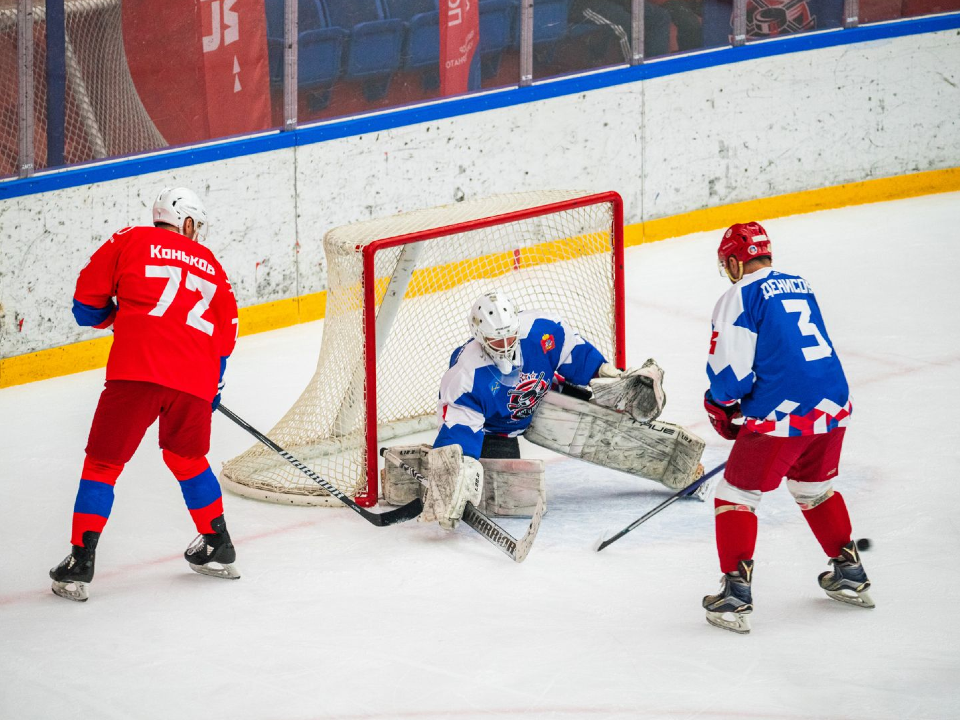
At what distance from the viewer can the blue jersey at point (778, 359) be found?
11.7ft

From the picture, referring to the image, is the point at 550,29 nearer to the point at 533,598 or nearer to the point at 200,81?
the point at 200,81

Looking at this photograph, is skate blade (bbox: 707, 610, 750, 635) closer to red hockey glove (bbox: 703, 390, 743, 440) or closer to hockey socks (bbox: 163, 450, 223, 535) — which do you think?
red hockey glove (bbox: 703, 390, 743, 440)

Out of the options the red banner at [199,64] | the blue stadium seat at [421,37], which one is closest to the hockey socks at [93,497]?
the red banner at [199,64]

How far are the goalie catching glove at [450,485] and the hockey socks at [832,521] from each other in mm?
956

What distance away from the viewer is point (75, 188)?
5559 mm

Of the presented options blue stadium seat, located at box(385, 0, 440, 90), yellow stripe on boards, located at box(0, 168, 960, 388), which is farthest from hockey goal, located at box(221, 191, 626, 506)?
blue stadium seat, located at box(385, 0, 440, 90)

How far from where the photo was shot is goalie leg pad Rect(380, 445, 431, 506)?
4457mm

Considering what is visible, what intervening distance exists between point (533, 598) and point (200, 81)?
9.54 feet

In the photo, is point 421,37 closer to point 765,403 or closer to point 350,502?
point 350,502

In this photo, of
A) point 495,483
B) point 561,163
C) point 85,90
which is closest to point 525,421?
point 495,483

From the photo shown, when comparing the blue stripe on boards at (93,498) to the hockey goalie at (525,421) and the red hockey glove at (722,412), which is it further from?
the red hockey glove at (722,412)

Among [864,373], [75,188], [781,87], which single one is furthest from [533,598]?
[781,87]

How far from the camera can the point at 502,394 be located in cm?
430

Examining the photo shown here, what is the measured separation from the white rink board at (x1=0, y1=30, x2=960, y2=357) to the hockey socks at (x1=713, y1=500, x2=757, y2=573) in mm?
2958
